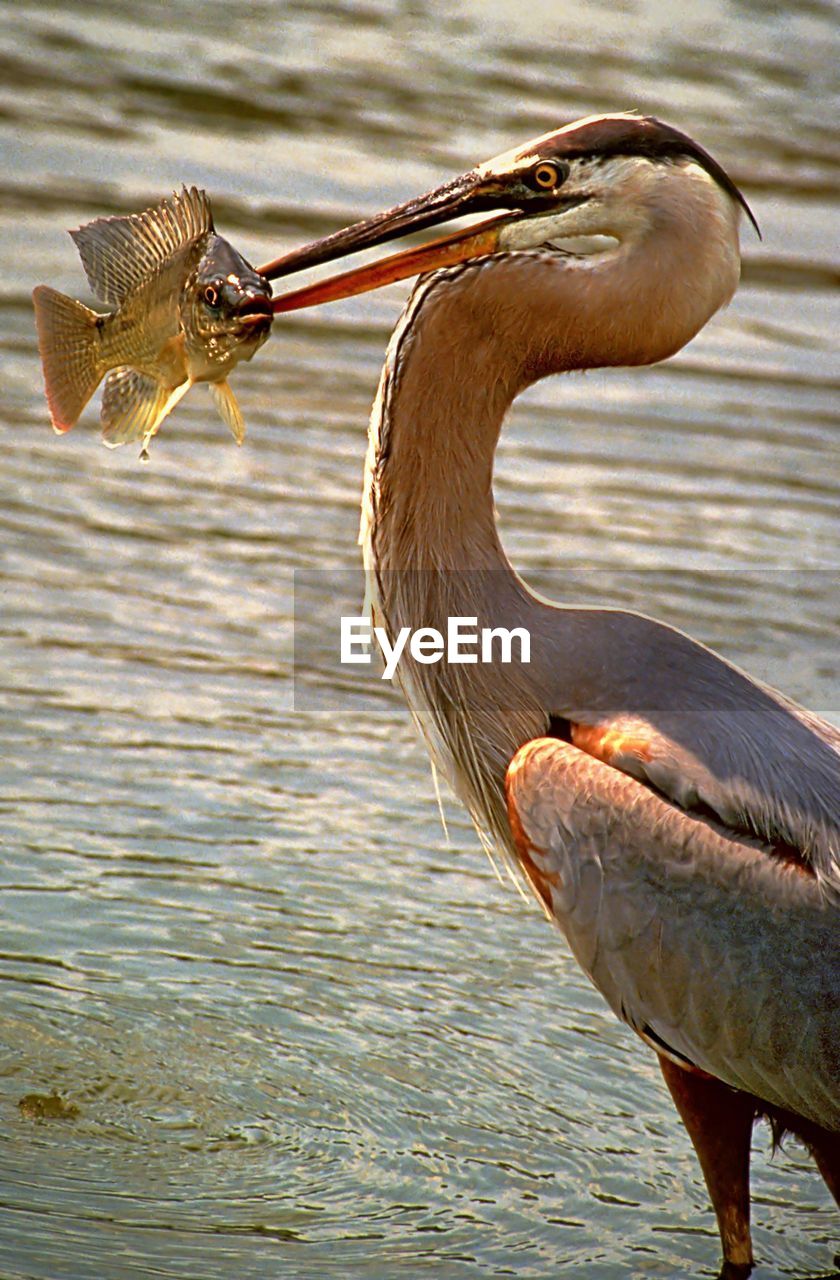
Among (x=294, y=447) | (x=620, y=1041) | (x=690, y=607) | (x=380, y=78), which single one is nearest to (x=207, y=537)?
(x=294, y=447)

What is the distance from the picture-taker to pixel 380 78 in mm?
14148

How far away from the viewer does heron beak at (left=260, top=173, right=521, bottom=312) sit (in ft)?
15.8

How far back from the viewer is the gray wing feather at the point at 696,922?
4.62 metres

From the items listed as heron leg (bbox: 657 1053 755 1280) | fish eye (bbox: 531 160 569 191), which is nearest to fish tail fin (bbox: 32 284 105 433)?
fish eye (bbox: 531 160 569 191)

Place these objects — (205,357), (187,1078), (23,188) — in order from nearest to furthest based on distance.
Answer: (205,357)
(187,1078)
(23,188)

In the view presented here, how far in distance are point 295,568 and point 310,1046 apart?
126 inches

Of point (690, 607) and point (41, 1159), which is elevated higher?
point (690, 607)

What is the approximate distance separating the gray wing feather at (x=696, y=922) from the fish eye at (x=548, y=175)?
119cm

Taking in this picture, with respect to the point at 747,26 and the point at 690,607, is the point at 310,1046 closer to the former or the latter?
the point at 690,607

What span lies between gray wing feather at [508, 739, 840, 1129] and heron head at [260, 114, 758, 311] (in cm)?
109

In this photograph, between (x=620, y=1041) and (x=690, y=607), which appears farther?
(x=690, y=607)

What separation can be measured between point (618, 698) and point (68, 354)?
138cm

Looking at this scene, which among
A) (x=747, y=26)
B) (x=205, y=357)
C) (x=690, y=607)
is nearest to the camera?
(x=205, y=357)

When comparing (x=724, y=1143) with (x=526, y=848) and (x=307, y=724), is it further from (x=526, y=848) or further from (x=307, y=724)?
(x=307, y=724)
